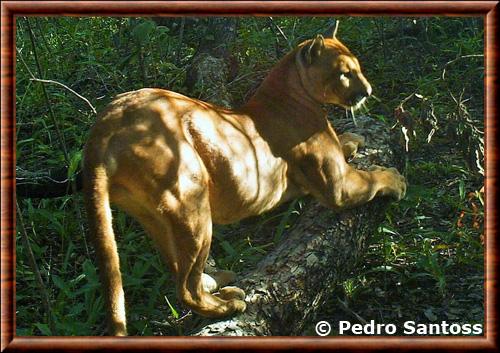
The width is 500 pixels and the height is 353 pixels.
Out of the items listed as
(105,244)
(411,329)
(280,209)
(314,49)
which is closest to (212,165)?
(105,244)

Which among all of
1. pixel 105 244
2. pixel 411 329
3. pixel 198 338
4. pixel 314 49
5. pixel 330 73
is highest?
pixel 314 49

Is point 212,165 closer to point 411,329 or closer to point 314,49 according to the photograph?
point 314,49

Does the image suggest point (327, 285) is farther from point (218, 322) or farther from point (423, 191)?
point (423, 191)

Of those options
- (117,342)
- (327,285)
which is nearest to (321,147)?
(327,285)

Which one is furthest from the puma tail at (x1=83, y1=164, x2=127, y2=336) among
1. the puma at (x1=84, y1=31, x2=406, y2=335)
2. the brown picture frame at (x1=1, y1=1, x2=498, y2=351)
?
the brown picture frame at (x1=1, y1=1, x2=498, y2=351)

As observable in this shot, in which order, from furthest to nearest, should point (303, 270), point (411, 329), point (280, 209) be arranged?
point (280, 209) → point (411, 329) → point (303, 270)

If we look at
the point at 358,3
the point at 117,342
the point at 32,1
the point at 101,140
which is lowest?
the point at 117,342

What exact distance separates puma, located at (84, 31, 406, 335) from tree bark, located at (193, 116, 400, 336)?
0.33ft

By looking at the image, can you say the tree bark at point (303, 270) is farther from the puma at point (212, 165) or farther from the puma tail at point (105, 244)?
the puma tail at point (105, 244)

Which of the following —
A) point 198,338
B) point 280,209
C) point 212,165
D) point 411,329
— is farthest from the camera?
point 280,209

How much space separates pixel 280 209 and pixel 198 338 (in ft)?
5.90

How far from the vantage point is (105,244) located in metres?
4.02

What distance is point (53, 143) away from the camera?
637cm

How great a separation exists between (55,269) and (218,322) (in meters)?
1.58
